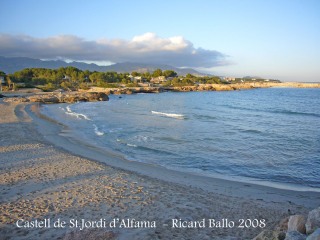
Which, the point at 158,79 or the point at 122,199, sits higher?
the point at 158,79

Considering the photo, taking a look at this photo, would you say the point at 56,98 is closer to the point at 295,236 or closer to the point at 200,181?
the point at 200,181

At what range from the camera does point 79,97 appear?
53812 millimetres

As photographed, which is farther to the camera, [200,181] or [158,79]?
[158,79]

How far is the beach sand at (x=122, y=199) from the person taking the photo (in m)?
6.31

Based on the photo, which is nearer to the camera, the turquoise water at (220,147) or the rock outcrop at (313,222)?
the rock outcrop at (313,222)

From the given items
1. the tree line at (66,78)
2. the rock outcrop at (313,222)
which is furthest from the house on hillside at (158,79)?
the rock outcrop at (313,222)

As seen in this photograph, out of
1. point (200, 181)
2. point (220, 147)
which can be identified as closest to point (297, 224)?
point (200, 181)

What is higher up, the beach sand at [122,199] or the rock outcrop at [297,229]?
the rock outcrop at [297,229]

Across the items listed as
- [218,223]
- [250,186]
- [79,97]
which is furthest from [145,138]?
[79,97]

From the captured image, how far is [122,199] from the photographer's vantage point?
8266 millimetres

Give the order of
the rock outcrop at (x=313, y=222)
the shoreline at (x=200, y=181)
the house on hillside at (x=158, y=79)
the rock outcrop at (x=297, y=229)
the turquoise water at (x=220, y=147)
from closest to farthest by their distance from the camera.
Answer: the rock outcrop at (x=297, y=229)
the rock outcrop at (x=313, y=222)
the shoreline at (x=200, y=181)
the turquoise water at (x=220, y=147)
the house on hillside at (x=158, y=79)

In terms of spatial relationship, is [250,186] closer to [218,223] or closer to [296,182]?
[296,182]

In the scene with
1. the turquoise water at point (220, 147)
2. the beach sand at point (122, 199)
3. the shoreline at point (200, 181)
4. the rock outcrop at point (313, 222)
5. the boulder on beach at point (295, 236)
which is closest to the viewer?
the boulder on beach at point (295, 236)

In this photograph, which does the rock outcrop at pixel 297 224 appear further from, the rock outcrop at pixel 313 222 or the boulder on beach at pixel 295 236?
the boulder on beach at pixel 295 236
